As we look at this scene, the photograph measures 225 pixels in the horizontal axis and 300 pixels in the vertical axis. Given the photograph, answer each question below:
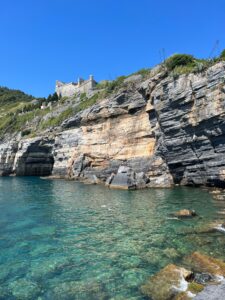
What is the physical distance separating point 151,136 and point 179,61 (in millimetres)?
12523

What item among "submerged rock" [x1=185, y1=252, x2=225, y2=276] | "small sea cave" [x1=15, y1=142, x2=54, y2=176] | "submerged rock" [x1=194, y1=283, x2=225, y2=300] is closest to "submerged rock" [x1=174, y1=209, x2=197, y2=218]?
"submerged rock" [x1=185, y1=252, x2=225, y2=276]

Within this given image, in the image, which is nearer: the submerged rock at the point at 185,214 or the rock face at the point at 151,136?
the submerged rock at the point at 185,214

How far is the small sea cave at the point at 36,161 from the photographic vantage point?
70312 millimetres

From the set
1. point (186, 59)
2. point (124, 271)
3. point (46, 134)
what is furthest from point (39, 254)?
point (46, 134)

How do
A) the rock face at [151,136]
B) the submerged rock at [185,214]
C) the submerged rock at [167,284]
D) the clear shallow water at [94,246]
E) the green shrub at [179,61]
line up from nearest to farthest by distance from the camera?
the submerged rock at [167,284]
the clear shallow water at [94,246]
the submerged rock at [185,214]
the rock face at [151,136]
the green shrub at [179,61]

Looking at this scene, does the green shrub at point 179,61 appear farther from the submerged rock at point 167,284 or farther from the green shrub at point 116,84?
the submerged rock at point 167,284

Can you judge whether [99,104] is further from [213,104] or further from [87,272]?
[87,272]

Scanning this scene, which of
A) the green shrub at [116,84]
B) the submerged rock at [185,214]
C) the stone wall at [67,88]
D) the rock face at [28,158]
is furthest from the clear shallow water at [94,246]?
the stone wall at [67,88]

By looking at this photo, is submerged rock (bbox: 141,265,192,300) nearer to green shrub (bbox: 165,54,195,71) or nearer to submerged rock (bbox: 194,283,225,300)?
submerged rock (bbox: 194,283,225,300)

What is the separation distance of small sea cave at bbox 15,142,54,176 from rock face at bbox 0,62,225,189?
87cm

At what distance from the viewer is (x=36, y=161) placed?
2899 inches

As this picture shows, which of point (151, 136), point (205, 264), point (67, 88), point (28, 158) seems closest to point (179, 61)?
point (151, 136)

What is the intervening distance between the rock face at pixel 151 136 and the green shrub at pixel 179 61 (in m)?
1.67

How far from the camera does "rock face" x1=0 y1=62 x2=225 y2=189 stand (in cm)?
3434
